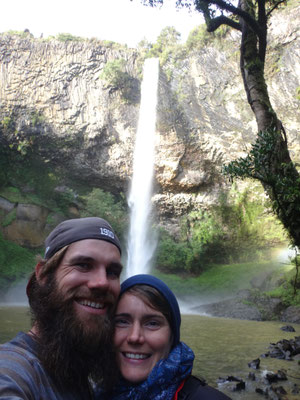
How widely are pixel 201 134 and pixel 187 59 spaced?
19.6 feet

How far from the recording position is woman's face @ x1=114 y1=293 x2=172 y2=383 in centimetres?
163

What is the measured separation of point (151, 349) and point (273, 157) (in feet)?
11.4

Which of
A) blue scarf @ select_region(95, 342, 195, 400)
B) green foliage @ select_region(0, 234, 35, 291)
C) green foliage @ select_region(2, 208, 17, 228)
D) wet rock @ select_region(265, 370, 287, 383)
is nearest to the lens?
blue scarf @ select_region(95, 342, 195, 400)

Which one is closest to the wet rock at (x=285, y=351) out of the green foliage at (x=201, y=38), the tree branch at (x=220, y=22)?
the tree branch at (x=220, y=22)

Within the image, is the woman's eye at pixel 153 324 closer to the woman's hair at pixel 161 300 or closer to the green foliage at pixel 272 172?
the woman's hair at pixel 161 300

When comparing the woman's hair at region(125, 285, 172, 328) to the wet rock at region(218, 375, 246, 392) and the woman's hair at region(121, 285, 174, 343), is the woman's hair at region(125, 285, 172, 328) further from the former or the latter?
the wet rock at region(218, 375, 246, 392)

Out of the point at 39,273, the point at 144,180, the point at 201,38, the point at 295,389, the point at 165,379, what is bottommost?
the point at 295,389

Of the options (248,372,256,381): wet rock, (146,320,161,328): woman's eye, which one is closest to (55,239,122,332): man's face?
(146,320,161,328): woman's eye

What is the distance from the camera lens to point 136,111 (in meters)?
21.6

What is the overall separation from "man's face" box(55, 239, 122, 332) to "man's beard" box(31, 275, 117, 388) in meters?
0.01

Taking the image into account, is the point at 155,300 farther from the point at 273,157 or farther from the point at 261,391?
the point at 273,157

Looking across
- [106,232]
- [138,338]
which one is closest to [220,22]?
[106,232]

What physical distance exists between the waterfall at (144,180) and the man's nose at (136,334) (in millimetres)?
18096

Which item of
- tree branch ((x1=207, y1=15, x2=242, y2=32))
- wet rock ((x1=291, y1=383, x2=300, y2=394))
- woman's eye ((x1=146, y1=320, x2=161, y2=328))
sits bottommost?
wet rock ((x1=291, y1=383, x2=300, y2=394))
